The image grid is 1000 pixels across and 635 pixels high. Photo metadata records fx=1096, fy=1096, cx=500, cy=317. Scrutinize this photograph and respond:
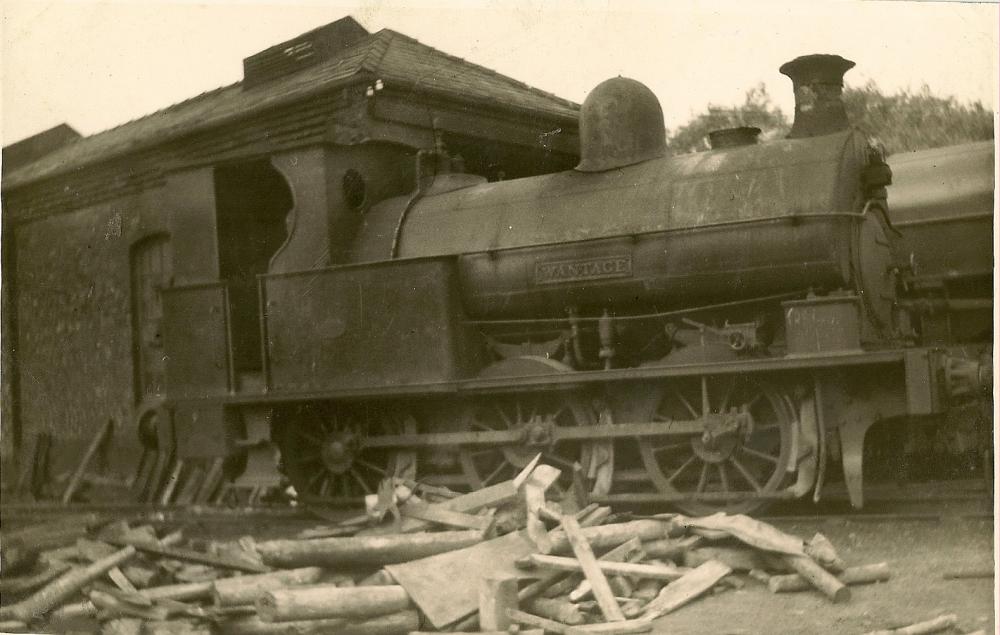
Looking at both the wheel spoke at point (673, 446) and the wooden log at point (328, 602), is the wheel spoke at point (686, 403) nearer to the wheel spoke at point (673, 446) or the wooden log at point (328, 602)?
the wheel spoke at point (673, 446)

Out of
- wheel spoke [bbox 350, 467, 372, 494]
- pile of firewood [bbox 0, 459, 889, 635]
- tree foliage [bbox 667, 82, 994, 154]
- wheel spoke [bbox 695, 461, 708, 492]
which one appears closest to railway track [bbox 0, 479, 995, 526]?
wheel spoke [bbox 350, 467, 372, 494]

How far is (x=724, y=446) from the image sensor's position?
6.87m

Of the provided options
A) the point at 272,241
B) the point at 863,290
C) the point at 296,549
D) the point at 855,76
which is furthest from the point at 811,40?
the point at 272,241

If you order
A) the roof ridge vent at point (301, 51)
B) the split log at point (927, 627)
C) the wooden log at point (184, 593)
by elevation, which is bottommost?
the split log at point (927, 627)

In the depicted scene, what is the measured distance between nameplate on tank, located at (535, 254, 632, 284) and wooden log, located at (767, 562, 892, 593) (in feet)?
7.78

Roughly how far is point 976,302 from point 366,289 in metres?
4.26

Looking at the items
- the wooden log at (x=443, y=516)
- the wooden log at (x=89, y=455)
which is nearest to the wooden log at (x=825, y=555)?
A: the wooden log at (x=443, y=516)

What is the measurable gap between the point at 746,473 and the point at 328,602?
2.74 m

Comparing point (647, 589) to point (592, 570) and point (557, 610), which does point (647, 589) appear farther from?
point (557, 610)

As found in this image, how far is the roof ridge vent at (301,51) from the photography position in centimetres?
840

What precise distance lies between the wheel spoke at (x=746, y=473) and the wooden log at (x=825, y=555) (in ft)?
3.40

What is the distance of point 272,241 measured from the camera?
31.8 ft

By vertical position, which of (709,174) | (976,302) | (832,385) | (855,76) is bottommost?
(832,385)

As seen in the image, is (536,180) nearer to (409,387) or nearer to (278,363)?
(409,387)
